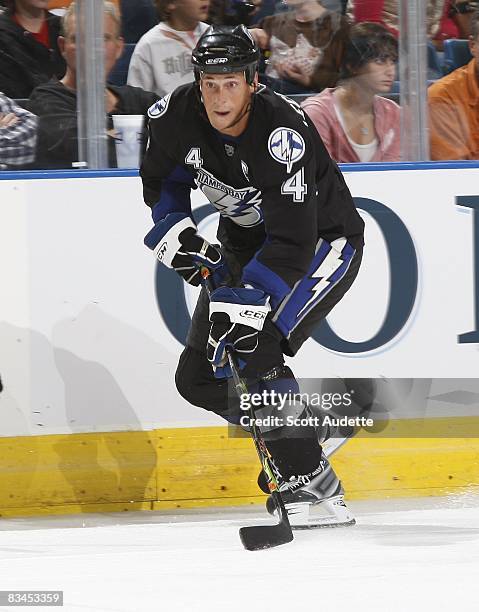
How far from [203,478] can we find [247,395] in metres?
0.72

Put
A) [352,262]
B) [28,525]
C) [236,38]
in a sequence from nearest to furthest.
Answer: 1. [236,38]
2. [352,262]
3. [28,525]

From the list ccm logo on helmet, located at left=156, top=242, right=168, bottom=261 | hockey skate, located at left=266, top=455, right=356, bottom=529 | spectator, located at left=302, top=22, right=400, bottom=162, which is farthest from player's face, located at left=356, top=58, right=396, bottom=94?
hockey skate, located at left=266, top=455, right=356, bottom=529

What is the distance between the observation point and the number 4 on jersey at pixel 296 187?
123 inches

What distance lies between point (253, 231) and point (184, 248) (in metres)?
0.22

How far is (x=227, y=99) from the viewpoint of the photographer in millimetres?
3137

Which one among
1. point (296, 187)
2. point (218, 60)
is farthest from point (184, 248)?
point (218, 60)

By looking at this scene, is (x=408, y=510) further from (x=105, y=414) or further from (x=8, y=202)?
(x=8, y=202)

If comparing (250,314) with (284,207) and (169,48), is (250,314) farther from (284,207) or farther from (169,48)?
(169,48)

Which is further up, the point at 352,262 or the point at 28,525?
the point at 352,262

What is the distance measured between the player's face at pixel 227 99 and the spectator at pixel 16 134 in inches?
37.2

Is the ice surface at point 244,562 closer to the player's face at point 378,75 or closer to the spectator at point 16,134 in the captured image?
the spectator at point 16,134

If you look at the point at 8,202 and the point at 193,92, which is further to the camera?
the point at 8,202

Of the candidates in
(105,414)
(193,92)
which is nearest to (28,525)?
(105,414)

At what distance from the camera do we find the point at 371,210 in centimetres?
395
